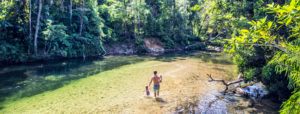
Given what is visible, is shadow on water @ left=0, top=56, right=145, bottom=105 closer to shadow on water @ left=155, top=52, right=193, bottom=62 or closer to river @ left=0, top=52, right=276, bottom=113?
river @ left=0, top=52, right=276, bottom=113

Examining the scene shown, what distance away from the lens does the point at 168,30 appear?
190 feet

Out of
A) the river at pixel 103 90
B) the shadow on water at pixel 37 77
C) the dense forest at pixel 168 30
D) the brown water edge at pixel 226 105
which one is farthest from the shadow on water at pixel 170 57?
the brown water edge at pixel 226 105

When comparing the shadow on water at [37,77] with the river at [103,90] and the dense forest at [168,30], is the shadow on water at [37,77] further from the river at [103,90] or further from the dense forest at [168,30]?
the dense forest at [168,30]

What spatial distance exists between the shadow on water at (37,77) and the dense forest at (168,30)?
385cm

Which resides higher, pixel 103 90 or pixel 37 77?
pixel 37 77

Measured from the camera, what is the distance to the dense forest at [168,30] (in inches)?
139

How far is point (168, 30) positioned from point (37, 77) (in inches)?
1462

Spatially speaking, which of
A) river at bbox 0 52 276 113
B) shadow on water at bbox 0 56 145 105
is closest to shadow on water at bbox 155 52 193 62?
river at bbox 0 52 276 113

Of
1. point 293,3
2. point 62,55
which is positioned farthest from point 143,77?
point 293,3

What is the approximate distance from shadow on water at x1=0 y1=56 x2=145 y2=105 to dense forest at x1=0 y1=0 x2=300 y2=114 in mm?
3846

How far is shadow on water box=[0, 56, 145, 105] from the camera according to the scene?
1891 centimetres

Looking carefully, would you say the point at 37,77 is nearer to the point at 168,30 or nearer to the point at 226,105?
the point at 226,105


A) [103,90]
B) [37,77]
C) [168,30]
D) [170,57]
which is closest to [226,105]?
[103,90]

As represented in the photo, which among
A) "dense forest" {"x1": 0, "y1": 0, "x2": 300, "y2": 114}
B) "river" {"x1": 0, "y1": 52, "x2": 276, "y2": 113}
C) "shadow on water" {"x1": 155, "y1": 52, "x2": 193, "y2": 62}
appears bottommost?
"river" {"x1": 0, "y1": 52, "x2": 276, "y2": 113}
